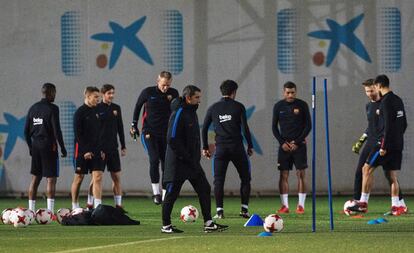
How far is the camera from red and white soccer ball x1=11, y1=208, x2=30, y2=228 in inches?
602

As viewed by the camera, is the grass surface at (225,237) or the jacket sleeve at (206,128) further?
the jacket sleeve at (206,128)

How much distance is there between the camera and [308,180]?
23156mm

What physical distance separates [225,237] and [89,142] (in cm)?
532

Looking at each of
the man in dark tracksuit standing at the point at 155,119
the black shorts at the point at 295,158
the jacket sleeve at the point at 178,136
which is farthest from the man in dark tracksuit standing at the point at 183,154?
the man in dark tracksuit standing at the point at 155,119

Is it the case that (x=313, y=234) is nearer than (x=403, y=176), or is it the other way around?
(x=313, y=234)

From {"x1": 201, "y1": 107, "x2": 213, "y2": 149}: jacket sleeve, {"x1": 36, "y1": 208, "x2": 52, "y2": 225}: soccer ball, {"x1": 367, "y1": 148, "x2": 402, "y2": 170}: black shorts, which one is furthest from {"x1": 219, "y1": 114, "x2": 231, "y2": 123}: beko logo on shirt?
{"x1": 36, "y1": 208, "x2": 52, "y2": 225}: soccer ball

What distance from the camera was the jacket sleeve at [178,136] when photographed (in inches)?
538

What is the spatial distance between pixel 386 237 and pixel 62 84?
12.1 m

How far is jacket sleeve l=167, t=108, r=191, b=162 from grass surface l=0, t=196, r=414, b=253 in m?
0.97

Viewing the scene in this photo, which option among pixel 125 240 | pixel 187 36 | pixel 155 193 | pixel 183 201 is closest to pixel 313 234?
pixel 125 240

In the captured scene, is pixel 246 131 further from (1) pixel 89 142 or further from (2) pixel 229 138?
(1) pixel 89 142

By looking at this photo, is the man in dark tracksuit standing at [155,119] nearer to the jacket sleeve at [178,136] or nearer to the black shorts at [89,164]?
the black shorts at [89,164]

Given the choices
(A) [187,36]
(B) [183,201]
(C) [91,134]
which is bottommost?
(B) [183,201]

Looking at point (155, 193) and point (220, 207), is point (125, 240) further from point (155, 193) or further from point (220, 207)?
point (155, 193)
